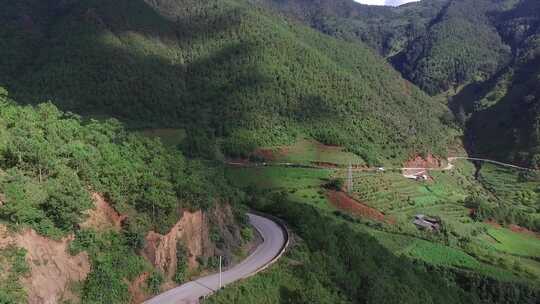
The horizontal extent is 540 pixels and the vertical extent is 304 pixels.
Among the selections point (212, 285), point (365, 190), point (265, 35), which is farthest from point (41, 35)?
point (212, 285)

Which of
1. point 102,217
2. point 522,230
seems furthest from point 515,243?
point 102,217

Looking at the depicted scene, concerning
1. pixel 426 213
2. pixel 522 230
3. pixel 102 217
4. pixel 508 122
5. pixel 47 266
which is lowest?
pixel 522 230

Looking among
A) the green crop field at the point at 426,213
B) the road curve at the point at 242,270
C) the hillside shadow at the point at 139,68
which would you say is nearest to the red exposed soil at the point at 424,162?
the green crop field at the point at 426,213

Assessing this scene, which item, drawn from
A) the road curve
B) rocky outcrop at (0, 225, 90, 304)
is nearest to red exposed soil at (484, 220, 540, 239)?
the road curve

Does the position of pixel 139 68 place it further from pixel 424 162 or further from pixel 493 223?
pixel 493 223

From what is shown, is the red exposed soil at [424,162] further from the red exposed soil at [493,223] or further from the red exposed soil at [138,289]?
the red exposed soil at [138,289]

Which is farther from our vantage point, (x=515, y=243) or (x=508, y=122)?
(x=508, y=122)

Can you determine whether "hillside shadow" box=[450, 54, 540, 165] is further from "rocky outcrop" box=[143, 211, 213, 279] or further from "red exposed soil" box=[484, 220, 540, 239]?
"rocky outcrop" box=[143, 211, 213, 279]

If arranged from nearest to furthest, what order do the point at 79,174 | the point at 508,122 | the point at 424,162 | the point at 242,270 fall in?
1. the point at 79,174
2. the point at 242,270
3. the point at 424,162
4. the point at 508,122
